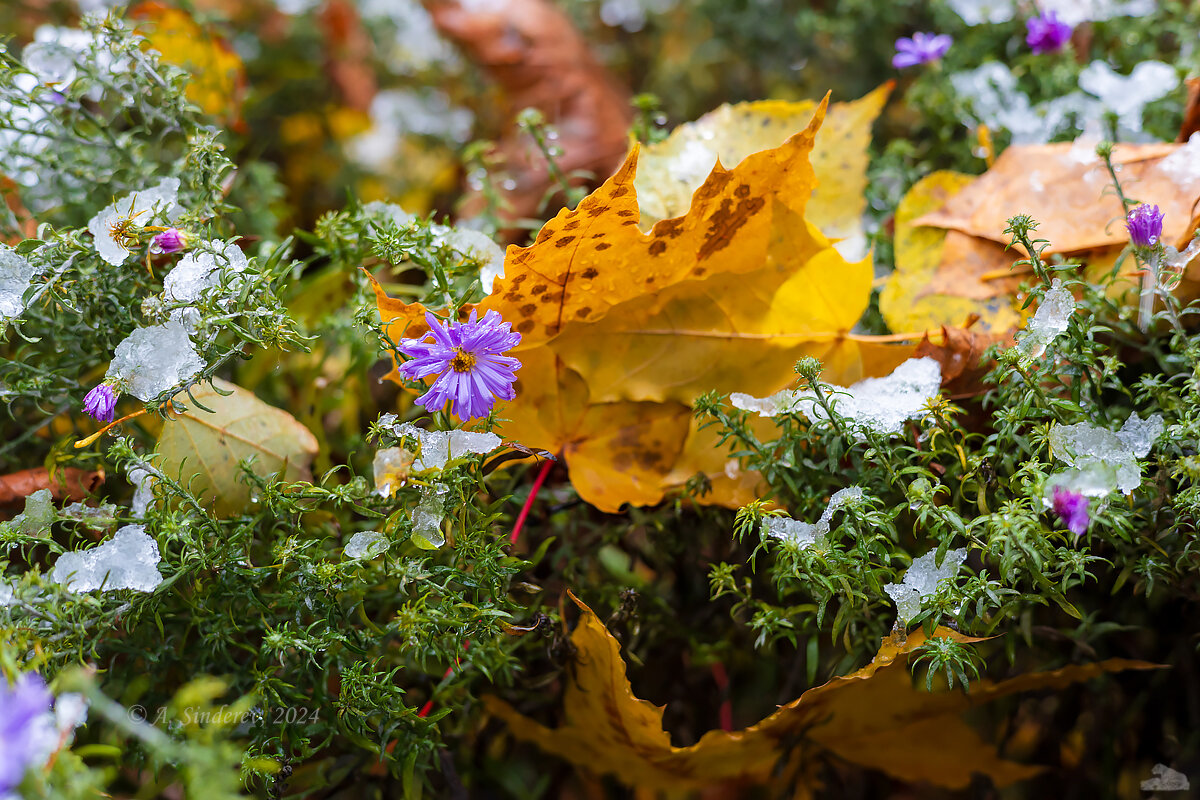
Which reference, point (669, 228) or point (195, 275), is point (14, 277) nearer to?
point (195, 275)

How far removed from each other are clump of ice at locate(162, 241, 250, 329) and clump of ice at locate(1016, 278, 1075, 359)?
70cm

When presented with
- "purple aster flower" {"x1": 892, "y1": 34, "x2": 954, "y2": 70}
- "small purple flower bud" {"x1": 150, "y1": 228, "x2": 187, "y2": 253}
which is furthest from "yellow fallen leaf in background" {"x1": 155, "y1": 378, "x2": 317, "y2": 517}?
"purple aster flower" {"x1": 892, "y1": 34, "x2": 954, "y2": 70}

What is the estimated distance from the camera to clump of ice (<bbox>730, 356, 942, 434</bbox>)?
0.79m

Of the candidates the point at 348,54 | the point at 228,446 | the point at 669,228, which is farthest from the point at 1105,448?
the point at 348,54

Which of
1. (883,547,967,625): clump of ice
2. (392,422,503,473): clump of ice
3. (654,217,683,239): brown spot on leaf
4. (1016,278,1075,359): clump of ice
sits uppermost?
(654,217,683,239): brown spot on leaf

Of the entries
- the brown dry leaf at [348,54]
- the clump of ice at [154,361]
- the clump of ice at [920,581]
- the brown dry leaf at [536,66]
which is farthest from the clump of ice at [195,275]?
the brown dry leaf at [348,54]

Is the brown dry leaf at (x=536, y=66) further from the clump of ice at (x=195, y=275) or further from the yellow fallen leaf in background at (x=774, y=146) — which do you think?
the clump of ice at (x=195, y=275)

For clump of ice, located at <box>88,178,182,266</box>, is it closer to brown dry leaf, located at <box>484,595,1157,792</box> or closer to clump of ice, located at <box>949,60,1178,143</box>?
brown dry leaf, located at <box>484,595,1157,792</box>

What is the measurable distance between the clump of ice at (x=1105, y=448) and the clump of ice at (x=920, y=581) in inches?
4.5

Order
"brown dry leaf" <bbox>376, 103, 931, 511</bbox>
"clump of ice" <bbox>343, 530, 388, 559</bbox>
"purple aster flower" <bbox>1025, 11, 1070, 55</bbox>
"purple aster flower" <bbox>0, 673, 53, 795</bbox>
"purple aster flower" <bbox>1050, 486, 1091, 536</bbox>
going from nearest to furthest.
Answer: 1. "purple aster flower" <bbox>0, 673, 53, 795</bbox>
2. "purple aster flower" <bbox>1050, 486, 1091, 536</bbox>
3. "clump of ice" <bbox>343, 530, 388, 559</bbox>
4. "brown dry leaf" <bbox>376, 103, 931, 511</bbox>
5. "purple aster flower" <bbox>1025, 11, 1070, 55</bbox>

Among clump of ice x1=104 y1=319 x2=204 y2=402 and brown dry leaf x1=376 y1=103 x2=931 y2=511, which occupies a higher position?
clump of ice x1=104 y1=319 x2=204 y2=402

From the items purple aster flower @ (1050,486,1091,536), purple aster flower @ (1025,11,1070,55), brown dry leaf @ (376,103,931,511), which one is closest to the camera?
purple aster flower @ (1050,486,1091,536)

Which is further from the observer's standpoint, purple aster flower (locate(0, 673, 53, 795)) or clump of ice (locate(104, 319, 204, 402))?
clump of ice (locate(104, 319, 204, 402))

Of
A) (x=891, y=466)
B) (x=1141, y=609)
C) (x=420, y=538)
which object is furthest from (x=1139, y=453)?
(x=420, y=538)
